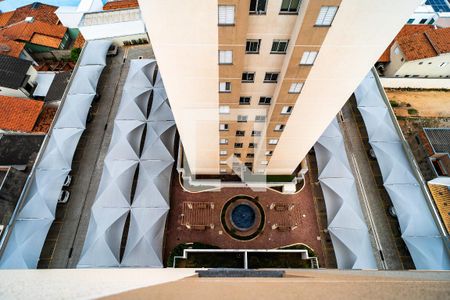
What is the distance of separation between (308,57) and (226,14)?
17.9 ft

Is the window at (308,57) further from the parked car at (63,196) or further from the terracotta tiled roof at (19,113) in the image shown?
the terracotta tiled roof at (19,113)

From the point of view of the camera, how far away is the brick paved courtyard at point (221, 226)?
2962cm

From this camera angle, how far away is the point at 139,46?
44.5 meters

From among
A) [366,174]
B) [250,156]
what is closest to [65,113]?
[250,156]

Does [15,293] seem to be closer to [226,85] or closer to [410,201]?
[226,85]

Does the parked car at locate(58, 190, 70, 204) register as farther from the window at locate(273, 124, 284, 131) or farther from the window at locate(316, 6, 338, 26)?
the window at locate(316, 6, 338, 26)

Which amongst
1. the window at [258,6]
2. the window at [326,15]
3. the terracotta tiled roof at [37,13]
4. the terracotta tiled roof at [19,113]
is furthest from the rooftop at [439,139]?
the terracotta tiled roof at [37,13]

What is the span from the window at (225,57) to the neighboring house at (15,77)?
119ft

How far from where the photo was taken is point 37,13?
49.2 metres

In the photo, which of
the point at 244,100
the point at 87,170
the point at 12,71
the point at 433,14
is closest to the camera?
the point at 244,100

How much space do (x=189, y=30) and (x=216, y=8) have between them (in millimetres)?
2032

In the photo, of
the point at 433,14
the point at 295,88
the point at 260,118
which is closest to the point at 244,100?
the point at 260,118

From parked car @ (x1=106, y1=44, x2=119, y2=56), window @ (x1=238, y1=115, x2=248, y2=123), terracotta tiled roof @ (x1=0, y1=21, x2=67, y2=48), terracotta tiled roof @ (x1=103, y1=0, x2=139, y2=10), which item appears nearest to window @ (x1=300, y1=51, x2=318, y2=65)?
window @ (x1=238, y1=115, x2=248, y2=123)

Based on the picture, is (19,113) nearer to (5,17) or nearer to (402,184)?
(5,17)
